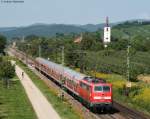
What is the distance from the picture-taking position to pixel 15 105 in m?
61.9

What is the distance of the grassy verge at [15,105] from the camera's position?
51875 mm

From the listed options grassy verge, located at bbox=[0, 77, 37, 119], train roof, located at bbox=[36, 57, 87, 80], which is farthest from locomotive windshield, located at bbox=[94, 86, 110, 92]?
train roof, located at bbox=[36, 57, 87, 80]

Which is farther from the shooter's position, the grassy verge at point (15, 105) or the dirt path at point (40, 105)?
the grassy verge at point (15, 105)

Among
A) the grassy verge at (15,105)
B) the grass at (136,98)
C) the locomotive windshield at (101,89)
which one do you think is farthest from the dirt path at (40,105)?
the grass at (136,98)

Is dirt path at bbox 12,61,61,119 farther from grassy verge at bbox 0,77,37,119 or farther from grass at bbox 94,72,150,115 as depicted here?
grass at bbox 94,72,150,115

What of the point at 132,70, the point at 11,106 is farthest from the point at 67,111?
the point at 132,70

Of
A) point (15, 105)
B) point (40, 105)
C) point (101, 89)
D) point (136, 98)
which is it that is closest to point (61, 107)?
point (40, 105)

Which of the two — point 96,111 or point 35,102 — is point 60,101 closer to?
point 35,102

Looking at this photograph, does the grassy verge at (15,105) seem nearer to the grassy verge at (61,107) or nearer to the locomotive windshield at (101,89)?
the grassy verge at (61,107)

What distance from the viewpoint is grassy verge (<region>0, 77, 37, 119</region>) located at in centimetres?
5188

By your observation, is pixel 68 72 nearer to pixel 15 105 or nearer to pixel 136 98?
pixel 136 98

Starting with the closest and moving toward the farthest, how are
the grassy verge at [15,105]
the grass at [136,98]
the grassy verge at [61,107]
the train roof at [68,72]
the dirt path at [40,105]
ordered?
1. the grassy verge at [61,107]
2. the dirt path at [40,105]
3. the grassy verge at [15,105]
4. the grass at [136,98]
5. the train roof at [68,72]

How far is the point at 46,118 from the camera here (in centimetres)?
4878

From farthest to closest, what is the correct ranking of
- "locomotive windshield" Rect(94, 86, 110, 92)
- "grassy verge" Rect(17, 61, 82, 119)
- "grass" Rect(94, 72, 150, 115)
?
"grass" Rect(94, 72, 150, 115) → "locomotive windshield" Rect(94, 86, 110, 92) → "grassy verge" Rect(17, 61, 82, 119)
